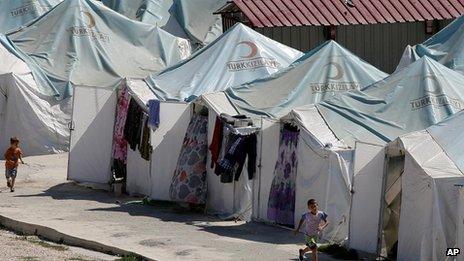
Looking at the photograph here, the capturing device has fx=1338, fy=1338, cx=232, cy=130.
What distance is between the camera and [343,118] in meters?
24.3

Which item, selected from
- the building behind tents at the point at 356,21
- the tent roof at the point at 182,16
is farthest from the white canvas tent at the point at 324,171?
the tent roof at the point at 182,16

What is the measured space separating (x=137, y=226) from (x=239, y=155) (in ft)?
7.68

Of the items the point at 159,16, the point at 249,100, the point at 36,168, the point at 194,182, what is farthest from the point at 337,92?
the point at 159,16

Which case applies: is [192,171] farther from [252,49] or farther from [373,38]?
[373,38]

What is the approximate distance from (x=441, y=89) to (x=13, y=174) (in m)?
9.89

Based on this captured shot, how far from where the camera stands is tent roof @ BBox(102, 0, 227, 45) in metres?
41.5

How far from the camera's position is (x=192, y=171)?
86.8ft

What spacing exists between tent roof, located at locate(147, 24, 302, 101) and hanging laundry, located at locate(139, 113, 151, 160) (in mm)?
1046

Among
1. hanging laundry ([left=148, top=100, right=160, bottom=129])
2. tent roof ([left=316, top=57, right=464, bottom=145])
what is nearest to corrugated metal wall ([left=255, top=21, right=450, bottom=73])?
hanging laundry ([left=148, top=100, right=160, bottom=129])

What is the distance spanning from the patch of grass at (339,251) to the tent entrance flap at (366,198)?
14cm

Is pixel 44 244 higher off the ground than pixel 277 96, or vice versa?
pixel 277 96

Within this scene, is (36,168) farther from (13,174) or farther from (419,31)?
(419,31)

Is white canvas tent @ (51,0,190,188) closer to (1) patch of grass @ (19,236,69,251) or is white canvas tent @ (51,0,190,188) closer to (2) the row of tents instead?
(2) the row of tents

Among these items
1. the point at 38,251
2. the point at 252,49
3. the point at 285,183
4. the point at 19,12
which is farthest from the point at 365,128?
the point at 19,12
